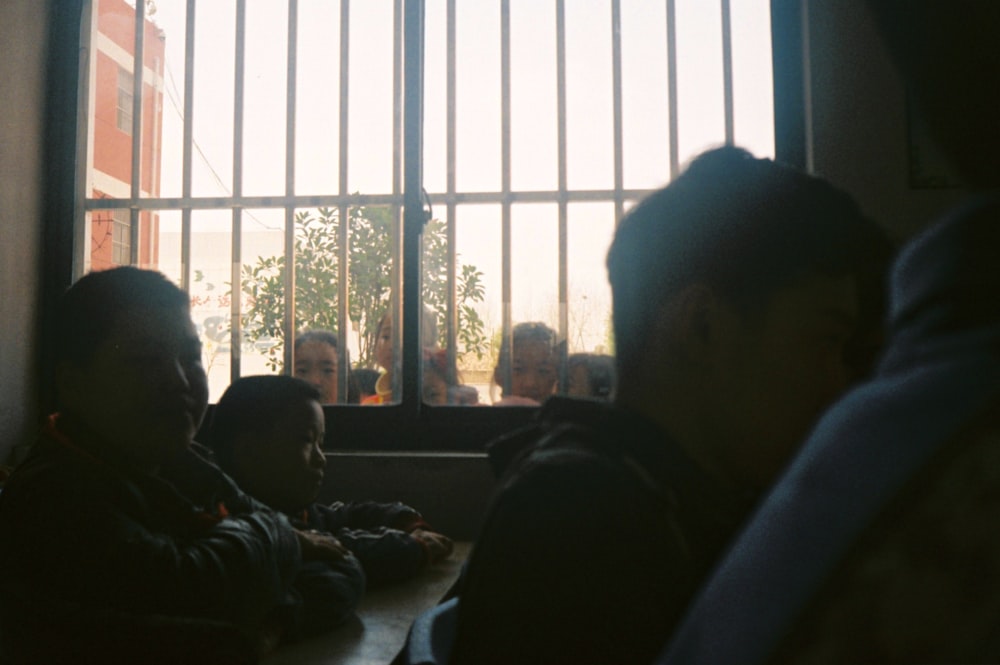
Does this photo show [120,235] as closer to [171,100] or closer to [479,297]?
[171,100]

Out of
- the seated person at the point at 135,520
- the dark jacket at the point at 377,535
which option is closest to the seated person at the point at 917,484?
the seated person at the point at 135,520

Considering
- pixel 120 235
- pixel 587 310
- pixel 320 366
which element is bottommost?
pixel 320 366

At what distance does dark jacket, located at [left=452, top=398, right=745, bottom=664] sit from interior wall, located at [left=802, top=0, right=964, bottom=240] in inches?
71.1

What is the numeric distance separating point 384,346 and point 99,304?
51.3 inches

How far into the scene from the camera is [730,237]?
2.06 feet

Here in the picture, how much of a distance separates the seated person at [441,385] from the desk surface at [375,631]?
2.68 feet

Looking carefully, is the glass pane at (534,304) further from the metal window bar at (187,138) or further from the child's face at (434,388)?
the metal window bar at (187,138)

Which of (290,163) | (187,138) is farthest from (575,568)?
(187,138)

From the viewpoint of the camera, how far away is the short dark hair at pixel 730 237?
0.62 metres

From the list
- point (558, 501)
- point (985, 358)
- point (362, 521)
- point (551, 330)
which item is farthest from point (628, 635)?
point (551, 330)

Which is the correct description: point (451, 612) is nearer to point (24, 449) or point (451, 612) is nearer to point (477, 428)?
point (477, 428)

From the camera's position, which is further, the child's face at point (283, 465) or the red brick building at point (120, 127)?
the red brick building at point (120, 127)

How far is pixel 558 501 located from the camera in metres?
0.49

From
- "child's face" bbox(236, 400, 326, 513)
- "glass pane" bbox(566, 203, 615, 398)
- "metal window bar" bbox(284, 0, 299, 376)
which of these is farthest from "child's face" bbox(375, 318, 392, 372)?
"child's face" bbox(236, 400, 326, 513)
